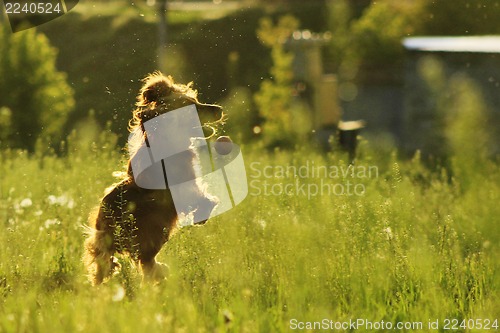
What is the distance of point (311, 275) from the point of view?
398 centimetres

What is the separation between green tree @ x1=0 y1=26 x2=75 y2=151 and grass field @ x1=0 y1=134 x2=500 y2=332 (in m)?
4.95

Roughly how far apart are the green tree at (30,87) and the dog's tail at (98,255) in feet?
19.8

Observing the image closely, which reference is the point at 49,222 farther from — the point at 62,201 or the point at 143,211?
the point at 143,211

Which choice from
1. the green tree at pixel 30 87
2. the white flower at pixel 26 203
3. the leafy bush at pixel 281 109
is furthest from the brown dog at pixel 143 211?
the leafy bush at pixel 281 109

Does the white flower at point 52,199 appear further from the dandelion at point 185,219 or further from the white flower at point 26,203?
the dandelion at point 185,219

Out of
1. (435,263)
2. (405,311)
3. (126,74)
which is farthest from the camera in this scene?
(126,74)

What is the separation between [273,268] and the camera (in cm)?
413

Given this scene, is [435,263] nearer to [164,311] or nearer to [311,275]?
[311,275]

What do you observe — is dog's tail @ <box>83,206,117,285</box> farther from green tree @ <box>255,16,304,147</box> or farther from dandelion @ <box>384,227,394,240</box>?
green tree @ <box>255,16,304,147</box>

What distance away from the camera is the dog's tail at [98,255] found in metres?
4.27

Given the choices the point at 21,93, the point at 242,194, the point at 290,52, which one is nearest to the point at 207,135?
the point at 242,194

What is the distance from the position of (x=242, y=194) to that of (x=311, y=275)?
1766mm

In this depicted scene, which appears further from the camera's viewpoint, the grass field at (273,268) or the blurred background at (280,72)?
the blurred background at (280,72)

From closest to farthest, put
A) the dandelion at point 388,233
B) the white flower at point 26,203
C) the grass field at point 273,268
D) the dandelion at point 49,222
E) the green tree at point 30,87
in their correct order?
the grass field at point 273,268 < the dandelion at point 388,233 < the dandelion at point 49,222 < the white flower at point 26,203 < the green tree at point 30,87
